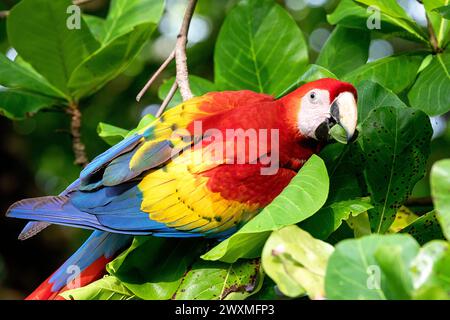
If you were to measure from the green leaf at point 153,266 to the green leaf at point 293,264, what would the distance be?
1.33ft

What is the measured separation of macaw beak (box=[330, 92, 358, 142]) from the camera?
1474 millimetres

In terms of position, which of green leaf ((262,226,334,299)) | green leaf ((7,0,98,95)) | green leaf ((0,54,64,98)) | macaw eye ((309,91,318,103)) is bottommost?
green leaf ((262,226,334,299))

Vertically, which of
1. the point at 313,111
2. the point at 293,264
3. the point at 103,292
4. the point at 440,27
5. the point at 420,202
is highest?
the point at 440,27

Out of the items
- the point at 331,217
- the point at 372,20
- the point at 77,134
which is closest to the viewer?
the point at 331,217

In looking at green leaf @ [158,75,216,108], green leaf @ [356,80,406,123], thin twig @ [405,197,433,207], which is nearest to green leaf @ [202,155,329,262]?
green leaf @ [356,80,406,123]

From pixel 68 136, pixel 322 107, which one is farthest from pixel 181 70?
pixel 68 136

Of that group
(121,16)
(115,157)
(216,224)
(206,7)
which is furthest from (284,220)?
(206,7)

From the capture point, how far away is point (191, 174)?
1.56 meters

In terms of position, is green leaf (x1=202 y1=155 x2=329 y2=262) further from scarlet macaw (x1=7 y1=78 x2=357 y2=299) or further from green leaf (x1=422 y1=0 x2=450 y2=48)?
green leaf (x1=422 y1=0 x2=450 y2=48)

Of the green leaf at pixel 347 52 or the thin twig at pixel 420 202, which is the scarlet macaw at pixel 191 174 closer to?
the green leaf at pixel 347 52

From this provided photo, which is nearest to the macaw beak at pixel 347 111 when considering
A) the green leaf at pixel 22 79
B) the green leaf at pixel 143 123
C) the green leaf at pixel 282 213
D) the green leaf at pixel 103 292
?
the green leaf at pixel 282 213

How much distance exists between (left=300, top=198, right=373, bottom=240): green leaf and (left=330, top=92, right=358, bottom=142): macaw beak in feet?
0.60

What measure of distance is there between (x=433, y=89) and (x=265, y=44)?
509 mm

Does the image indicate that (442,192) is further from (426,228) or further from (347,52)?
(347,52)
